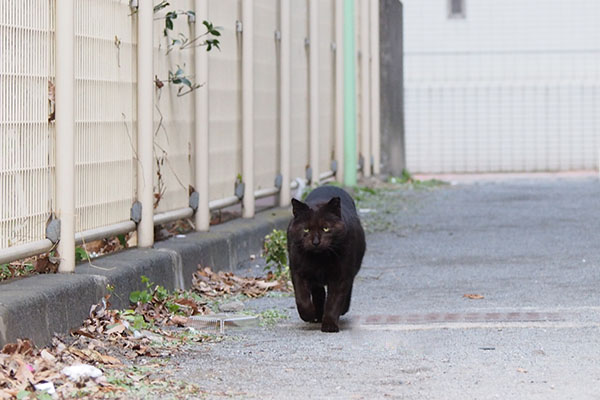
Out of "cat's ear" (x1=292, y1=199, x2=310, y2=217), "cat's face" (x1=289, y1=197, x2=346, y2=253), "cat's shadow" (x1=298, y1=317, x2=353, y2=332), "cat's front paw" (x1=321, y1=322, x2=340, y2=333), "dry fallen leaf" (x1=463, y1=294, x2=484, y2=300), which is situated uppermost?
"cat's ear" (x1=292, y1=199, x2=310, y2=217)

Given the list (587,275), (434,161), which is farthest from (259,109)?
(434,161)

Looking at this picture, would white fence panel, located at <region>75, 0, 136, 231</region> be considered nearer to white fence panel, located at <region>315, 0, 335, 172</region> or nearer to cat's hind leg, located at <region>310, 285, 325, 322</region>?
cat's hind leg, located at <region>310, 285, 325, 322</region>

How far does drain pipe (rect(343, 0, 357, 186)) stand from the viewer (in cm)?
1627

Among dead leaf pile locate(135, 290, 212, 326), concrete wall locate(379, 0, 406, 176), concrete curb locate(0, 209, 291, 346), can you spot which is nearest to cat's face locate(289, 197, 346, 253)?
dead leaf pile locate(135, 290, 212, 326)

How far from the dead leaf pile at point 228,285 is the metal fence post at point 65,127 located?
1.77m

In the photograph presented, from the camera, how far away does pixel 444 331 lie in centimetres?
695

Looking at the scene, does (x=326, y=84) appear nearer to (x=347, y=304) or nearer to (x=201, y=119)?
(x=201, y=119)

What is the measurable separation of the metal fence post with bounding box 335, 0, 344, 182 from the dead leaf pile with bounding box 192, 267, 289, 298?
6.99m

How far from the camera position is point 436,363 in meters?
6.03

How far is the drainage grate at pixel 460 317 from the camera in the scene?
7375mm

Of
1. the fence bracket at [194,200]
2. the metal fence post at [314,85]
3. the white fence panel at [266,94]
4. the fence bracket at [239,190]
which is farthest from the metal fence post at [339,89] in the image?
the fence bracket at [194,200]

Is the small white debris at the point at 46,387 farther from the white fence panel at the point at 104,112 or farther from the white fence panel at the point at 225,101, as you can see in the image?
the white fence panel at the point at 225,101

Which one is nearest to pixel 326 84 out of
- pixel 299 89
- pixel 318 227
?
pixel 299 89

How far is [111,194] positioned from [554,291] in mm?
2893
